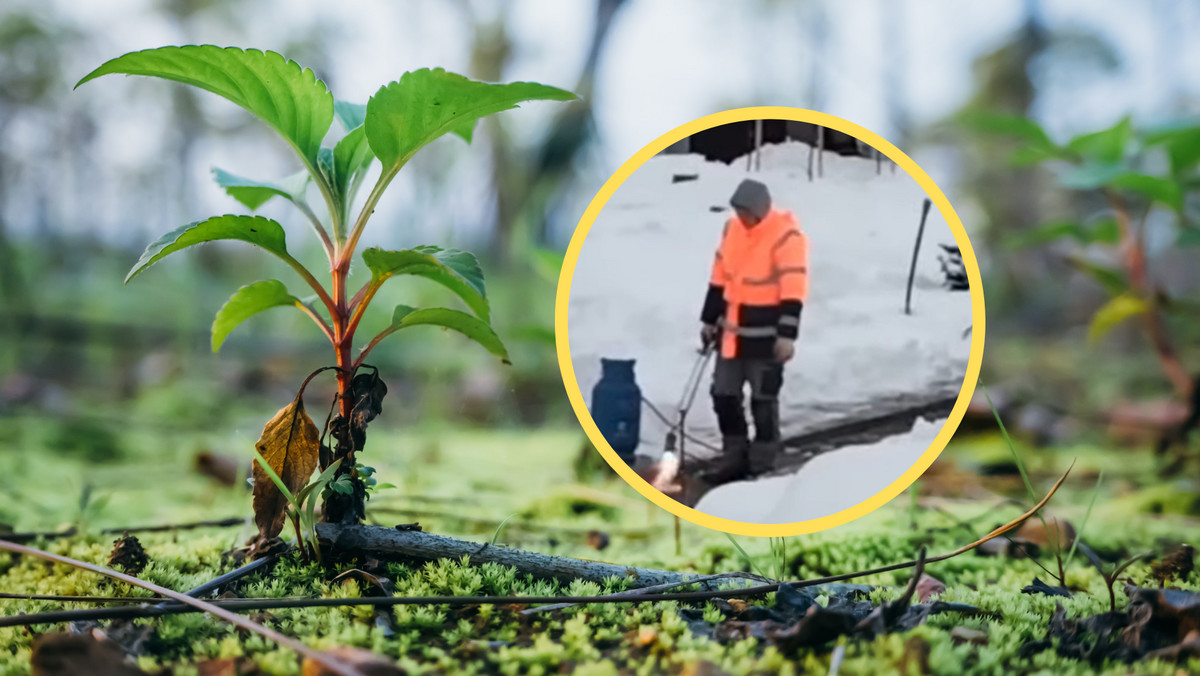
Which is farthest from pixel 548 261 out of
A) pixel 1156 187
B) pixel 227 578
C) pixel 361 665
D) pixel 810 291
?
pixel 1156 187

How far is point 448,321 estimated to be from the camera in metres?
0.73

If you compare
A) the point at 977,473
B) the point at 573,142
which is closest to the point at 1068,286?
the point at 977,473

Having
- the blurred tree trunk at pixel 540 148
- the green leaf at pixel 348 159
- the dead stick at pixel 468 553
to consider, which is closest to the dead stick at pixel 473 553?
the dead stick at pixel 468 553

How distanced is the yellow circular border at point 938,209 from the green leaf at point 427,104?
216 mm

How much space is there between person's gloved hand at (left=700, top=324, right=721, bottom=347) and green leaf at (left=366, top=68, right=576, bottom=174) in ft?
1.17

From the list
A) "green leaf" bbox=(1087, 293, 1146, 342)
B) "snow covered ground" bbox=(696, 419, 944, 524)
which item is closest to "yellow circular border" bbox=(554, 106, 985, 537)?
"snow covered ground" bbox=(696, 419, 944, 524)

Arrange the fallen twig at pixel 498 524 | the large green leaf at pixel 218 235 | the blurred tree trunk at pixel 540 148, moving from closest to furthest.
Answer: the large green leaf at pixel 218 235 < the fallen twig at pixel 498 524 < the blurred tree trunk at pixel 540 148

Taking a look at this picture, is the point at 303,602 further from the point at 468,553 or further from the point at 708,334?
the point at 708,334

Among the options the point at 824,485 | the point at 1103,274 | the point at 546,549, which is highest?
the point at 1103,274

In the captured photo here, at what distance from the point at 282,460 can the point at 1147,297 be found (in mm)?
1746

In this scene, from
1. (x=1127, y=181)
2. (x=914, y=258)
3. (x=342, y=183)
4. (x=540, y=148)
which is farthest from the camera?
(x=540, y=148)

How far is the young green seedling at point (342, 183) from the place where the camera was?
0.64 metres

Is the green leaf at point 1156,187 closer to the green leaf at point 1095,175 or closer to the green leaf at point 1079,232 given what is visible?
the green leaf at point 1095,175

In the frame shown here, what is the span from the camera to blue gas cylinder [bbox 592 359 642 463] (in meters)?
0.88
